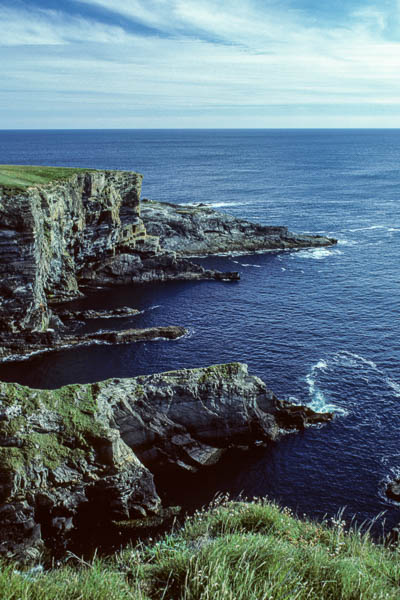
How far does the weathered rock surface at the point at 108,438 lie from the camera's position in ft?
119

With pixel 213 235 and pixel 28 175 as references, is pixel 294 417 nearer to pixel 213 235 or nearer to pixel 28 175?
pixel 28 175

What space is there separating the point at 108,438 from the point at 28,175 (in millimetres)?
60803

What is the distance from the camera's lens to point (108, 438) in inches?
1566

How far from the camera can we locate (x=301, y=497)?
42.2 m

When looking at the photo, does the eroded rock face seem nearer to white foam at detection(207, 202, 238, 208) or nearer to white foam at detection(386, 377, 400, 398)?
white foam at detection(386, 377, 400, 398)

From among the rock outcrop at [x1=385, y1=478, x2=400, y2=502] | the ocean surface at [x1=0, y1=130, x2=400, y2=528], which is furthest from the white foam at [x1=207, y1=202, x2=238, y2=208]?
the rock outcrop at [x1=385, y1=478, x2=400, y2=502]

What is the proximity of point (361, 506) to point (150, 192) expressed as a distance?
525 ft

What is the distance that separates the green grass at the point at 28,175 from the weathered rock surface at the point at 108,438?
4167 cm

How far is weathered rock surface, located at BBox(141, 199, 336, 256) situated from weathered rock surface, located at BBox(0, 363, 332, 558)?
79121 millimetres

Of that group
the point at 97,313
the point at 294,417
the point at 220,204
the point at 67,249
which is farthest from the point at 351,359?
the point at 220,204

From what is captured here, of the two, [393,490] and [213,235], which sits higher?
[213,235]

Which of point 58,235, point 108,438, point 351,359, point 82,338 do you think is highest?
point 58,235

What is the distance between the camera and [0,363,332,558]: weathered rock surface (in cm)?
3641

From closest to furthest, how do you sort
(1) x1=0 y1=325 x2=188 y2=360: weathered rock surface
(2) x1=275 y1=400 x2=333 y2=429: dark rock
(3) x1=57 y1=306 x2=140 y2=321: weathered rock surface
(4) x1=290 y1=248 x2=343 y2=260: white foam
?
(2) x1=275 y1=400 x2=333 y2=429: dark rock < (1) x1=0 y1=325 x2=188 y2=360: weathered rock surface < (3) x1=57 y1=306 x2=140 y2=321: weathered rock surface < (4) x1=290 y1=248 x2=343 y2=260: white foam
